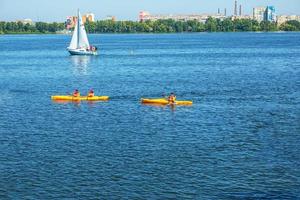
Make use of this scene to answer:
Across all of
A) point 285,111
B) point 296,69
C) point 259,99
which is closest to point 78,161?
point 285,111

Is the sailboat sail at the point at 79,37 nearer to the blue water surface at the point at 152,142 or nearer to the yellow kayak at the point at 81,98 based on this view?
the blue water surface at the point at 152,142

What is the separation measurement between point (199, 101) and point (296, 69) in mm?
52864

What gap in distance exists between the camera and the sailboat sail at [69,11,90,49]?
155250 mm

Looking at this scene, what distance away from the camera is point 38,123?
62375 mm

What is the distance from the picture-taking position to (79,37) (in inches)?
6127

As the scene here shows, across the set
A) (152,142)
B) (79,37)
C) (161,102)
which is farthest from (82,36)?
(152,142)

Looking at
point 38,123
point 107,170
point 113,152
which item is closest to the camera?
point 107,170

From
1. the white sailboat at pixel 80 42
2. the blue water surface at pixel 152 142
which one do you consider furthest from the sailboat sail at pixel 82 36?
the blue water surface at pixel 152 142

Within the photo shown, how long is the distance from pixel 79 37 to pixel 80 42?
2.09 m

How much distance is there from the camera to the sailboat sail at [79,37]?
509 ft

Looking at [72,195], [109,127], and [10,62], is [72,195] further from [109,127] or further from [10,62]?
[10,62]

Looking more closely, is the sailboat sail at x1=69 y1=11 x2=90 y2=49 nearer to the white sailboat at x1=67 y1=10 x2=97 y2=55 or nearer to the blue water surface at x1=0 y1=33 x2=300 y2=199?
the white sailboat at x1=67 y1=10 x2=97 y2=55

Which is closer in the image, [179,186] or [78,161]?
[179,186]

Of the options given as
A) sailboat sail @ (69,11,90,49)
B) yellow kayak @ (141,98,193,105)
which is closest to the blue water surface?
yellow kayak @ (141,98,193,105)
